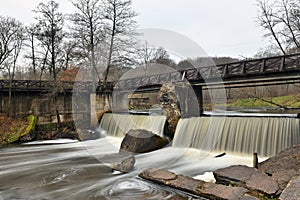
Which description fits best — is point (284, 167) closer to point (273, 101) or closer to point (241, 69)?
point (241, 69)

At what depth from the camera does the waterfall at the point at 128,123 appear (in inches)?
573

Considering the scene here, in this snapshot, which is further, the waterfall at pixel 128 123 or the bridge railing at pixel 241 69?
the waterfall at pixel 128 123

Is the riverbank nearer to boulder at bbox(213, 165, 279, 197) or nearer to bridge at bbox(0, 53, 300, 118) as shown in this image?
bridge at bbox(0, 53, 300, 118)

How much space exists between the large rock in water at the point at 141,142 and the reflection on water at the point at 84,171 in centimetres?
40

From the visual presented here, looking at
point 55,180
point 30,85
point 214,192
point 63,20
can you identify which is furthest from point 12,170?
point 63,20

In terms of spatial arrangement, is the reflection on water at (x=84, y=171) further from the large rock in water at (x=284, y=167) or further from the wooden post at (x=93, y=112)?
the wooden post at (x=93, y=112)

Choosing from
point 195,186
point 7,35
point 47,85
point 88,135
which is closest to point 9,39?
point 7,35

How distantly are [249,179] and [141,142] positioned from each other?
6331 mm

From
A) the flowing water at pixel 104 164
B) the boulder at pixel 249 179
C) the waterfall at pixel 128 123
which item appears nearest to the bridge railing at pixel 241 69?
the flowing water at pixel 104 164

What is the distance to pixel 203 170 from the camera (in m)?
8.81

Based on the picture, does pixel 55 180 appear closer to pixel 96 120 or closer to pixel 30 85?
pixel 96 120

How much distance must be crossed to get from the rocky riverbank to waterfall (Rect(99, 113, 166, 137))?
689 centimetres

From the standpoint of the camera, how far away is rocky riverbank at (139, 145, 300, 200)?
5.36 metres

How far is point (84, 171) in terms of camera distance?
9.35 meters
